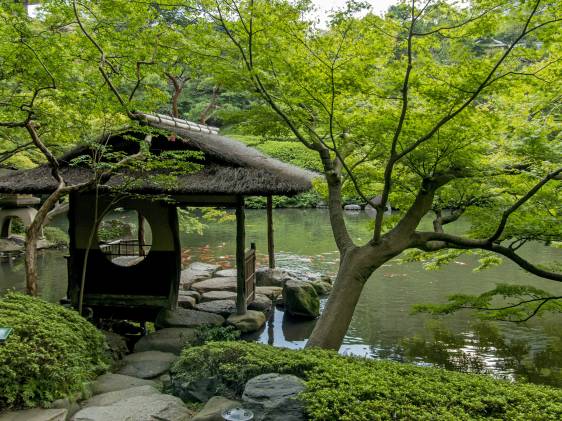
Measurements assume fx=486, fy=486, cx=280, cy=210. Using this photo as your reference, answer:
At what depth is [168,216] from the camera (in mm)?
8742

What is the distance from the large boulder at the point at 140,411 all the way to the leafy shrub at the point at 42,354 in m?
0.37

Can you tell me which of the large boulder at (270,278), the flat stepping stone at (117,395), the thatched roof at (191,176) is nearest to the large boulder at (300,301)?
the large boulder at (270,278)

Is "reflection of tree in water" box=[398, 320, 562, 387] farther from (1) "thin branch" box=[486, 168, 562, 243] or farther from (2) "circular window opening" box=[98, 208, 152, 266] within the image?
(2) "circular window opening" box=[98, 208, 152, 266]

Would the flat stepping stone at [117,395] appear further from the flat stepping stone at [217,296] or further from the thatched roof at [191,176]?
the flat stepping stone at [217,296]

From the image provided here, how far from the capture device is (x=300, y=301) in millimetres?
10039

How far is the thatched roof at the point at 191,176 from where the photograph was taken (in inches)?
302

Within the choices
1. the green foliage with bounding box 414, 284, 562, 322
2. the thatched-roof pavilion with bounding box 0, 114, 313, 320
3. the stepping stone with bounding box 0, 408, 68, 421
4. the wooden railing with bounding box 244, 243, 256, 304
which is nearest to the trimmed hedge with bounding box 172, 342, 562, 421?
the stepping stone with bounding box 0, 408, 68, 421

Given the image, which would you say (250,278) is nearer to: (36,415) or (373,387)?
(36,415)

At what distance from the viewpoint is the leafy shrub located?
13.1 feet

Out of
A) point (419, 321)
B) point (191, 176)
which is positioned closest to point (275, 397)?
point (191, 176)

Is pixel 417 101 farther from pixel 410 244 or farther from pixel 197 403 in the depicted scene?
pixel 197 403

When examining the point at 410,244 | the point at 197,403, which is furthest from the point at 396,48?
the point at 197,403

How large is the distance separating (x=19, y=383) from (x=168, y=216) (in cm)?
491

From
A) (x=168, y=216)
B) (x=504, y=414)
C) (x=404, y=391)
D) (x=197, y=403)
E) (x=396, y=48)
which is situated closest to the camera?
(x=504, y=414)
